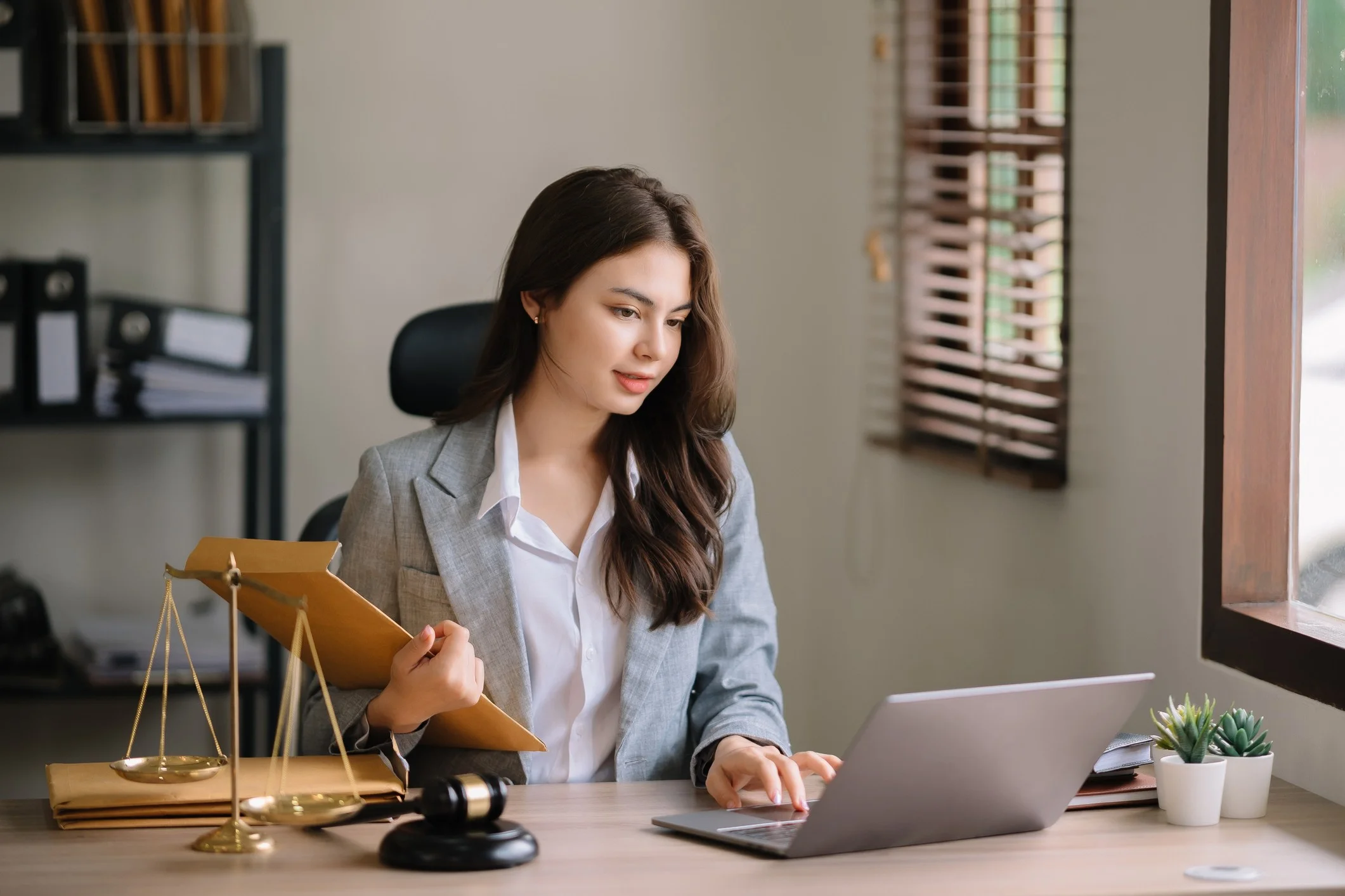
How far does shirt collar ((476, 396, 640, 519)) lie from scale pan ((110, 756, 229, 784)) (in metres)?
0.45

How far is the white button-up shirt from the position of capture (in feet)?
5.77

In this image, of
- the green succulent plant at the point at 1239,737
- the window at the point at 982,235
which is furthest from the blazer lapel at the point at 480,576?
the window at the point at 982,235

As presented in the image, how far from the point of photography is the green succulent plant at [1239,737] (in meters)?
1.46

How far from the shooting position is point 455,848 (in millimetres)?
1244

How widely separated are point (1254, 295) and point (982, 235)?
85cm

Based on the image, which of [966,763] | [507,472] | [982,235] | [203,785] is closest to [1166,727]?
[966,763]

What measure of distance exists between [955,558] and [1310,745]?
3.46 feet

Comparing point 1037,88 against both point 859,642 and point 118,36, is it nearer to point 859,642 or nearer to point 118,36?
point 859,642

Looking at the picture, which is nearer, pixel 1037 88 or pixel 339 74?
pixel 1037 88

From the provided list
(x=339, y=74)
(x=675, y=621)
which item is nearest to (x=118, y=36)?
(x=339, y=74)

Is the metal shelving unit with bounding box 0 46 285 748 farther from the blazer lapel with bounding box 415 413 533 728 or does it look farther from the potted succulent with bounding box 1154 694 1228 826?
the potted succulent with bounding box 1154 694 1228 826

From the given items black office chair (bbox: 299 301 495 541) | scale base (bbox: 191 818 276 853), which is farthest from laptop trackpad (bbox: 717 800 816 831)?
black office chair (bbox: 299 301 495 541)

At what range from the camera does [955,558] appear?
2.59 m

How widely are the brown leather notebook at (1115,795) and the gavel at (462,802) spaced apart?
1.86 feet
